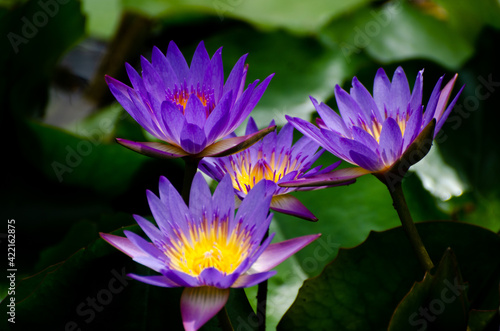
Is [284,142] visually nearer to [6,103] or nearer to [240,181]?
[240,181]

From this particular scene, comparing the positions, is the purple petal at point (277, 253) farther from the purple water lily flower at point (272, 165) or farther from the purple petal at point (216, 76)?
the purple petal at point (216, 76)

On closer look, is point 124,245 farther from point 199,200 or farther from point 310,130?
point 310,130

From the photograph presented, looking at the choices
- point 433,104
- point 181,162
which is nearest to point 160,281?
point 433,104

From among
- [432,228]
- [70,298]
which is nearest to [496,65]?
[432,228]

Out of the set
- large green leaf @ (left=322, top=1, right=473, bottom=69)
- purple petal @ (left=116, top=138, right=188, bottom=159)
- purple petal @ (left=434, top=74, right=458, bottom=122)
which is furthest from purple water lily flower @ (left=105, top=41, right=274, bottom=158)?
large green leaf @ (left=322, top=1, right=473, bottom=69)

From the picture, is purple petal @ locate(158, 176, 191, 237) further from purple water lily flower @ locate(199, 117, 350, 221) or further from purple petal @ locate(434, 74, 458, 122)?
purple petal @ locate(434, 74, 458, 122)
